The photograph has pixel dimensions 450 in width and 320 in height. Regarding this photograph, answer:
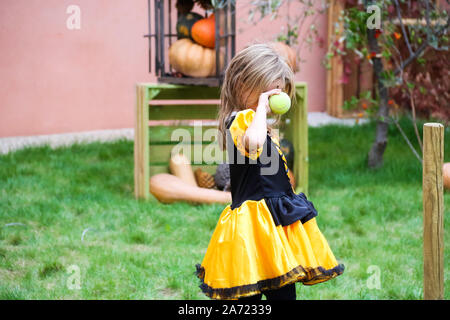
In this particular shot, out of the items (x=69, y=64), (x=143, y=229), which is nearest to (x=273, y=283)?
(x=143, y=229)

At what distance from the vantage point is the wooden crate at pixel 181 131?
4.82 metres

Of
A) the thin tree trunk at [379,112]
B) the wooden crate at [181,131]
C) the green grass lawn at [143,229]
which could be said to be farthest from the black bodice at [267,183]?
the thin tree trunk at [379,112]

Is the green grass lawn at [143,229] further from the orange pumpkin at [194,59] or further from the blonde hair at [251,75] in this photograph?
the blonde hair at [251,75]

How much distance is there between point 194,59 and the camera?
4.71 m

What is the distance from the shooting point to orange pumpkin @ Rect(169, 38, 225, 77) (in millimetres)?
4723

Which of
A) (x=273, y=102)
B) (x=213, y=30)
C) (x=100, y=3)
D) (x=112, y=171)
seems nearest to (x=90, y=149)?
(x=112, y=171)

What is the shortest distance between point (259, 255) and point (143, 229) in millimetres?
2069

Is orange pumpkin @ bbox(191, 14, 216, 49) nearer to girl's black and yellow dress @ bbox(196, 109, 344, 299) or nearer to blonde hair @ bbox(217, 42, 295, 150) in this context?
blonde hair @ bbox(217, 42, 295, 150)

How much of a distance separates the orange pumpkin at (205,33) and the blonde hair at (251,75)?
2.40 metres
